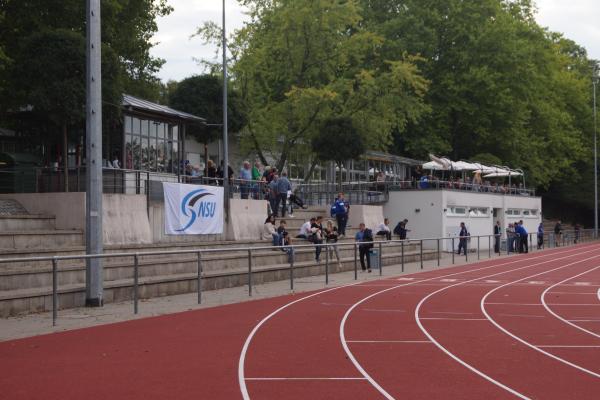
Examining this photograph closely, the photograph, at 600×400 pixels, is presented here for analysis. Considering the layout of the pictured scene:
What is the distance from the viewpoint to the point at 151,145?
27688mm

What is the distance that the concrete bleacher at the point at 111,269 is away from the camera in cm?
1530

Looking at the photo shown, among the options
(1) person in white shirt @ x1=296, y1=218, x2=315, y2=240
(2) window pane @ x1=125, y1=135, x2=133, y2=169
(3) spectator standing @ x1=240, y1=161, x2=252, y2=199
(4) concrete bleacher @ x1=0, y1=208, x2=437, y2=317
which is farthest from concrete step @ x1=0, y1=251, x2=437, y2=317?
(2) window pane @ x1=125, y1=135, x2=133, y2=169

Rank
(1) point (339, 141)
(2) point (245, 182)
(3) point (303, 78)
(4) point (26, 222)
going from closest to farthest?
(4) point (26, 222) → (2) point (245, 182) → (1) point (339, 141) → (3) point (303, 78)

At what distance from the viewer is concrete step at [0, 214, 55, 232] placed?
19944mm

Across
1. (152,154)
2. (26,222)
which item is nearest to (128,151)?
(152,154)

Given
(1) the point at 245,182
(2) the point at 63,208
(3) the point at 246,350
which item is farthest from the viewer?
(1) the point at 245,182

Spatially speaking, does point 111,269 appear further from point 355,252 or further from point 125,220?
point 355,252

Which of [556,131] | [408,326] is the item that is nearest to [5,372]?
[408,326]

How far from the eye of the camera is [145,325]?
46.5 ft

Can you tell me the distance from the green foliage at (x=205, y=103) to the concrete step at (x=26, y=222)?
519 inches

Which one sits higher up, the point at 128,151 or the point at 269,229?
the point at 128,151

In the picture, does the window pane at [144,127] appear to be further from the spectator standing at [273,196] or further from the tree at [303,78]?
the tree at [303,78]

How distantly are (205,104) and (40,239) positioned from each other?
1583 cm

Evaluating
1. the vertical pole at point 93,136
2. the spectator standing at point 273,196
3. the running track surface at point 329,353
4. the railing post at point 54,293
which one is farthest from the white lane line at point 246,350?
the spectator standing at point 273,196
